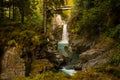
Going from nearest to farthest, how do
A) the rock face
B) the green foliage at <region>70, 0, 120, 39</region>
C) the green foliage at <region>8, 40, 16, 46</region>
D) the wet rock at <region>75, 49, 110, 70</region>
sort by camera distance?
the wet rock at <region>75, 49, 110, 70</region>
the rock face
the green foliage at <region>8, 40, 16, 46</region>
the green foliage at <region>70, 0, 120, 39</region>

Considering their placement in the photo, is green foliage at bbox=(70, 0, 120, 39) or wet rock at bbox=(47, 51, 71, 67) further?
green foliage at bbox=(70, 0, 120, 39)

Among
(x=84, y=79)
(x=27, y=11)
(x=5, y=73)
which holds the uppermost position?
(x=27, y=11)

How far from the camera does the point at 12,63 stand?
19062 millimetres

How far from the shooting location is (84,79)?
9797 mm

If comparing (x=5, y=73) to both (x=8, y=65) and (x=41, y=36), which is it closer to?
(x=8, y=65)

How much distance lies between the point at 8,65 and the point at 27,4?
6.83 metres

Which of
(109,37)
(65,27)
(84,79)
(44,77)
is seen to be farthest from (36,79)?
(65,27)

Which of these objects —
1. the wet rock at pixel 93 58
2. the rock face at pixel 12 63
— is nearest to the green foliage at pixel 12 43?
the rock face at pixel 12 63

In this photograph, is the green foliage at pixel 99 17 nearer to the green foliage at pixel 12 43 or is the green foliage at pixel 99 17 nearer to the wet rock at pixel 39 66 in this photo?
the wet rock at pixel 39 66

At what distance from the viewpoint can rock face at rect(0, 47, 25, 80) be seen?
19.0 metres

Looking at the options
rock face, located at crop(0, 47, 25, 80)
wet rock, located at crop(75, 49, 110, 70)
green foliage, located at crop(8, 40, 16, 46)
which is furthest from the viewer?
green foliage, located at crop(8, 40, 16, 46)

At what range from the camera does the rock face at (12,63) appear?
62.2ft

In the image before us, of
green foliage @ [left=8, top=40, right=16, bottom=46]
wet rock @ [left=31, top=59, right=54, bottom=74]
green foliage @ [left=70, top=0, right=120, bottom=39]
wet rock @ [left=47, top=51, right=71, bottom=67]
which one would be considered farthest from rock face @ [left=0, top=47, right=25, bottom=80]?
green foliage @ [left=70, top=0, right=120, bottom=39]

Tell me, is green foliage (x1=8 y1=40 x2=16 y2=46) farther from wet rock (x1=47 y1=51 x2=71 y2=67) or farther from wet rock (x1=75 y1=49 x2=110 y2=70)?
wet rock (x1=75 y1=49 x2=110 y2=70)
